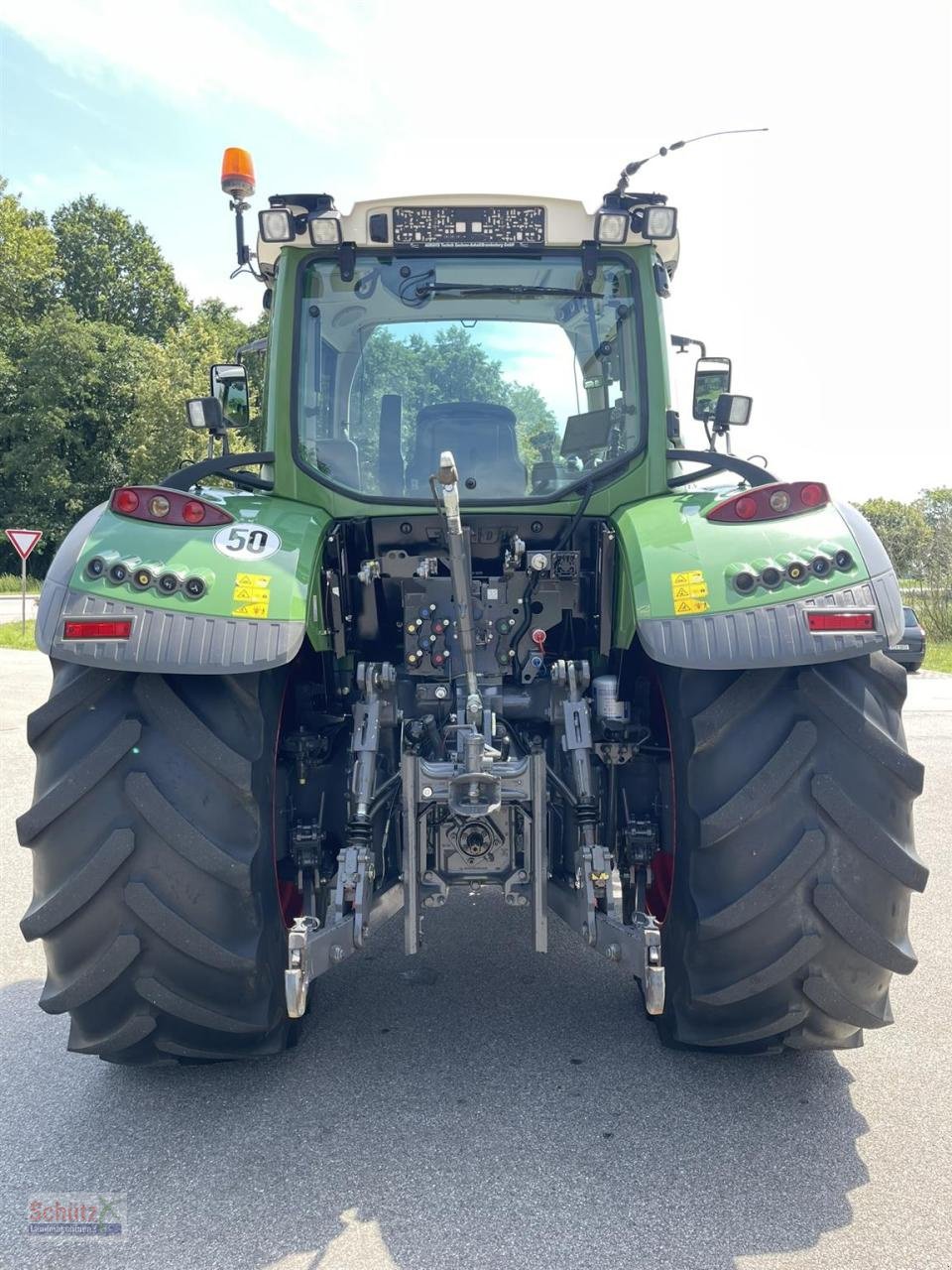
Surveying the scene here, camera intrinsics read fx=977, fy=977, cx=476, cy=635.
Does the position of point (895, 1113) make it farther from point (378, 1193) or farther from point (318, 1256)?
point (318, 1256)

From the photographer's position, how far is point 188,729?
2.63 m

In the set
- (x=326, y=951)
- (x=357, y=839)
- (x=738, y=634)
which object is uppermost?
(x=738, y=634)

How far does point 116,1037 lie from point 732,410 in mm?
2984

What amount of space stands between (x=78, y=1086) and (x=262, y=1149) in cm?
74

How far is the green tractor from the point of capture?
2.56m

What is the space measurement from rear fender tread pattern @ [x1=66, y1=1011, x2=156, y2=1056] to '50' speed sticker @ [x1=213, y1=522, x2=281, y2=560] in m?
1.27

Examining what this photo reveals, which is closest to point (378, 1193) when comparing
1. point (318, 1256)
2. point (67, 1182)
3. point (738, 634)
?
point (318, 1256)

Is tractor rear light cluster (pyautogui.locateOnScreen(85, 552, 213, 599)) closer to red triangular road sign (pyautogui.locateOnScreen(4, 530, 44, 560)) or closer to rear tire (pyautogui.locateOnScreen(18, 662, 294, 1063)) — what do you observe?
rear tire (pyautogui.locateOnScreen(18, 662, 294, 1063))

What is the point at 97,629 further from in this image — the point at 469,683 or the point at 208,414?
the point at 208,414

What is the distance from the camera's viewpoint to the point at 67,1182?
248 cm

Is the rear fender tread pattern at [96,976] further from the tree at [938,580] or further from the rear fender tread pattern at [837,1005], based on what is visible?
the tree at [938,580]

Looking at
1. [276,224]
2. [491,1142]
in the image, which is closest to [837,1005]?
[491,1142]

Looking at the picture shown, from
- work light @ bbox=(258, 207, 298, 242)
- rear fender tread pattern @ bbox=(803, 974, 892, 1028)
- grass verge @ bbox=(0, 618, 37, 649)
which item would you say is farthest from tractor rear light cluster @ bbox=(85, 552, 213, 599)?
grass verge @ bbox=(0, 618, 37, 649)

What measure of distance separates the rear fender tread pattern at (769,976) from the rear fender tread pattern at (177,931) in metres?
1.27
